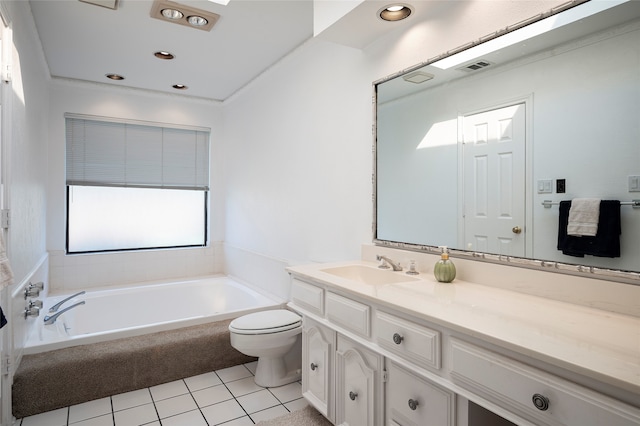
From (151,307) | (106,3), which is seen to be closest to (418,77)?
(106,3)

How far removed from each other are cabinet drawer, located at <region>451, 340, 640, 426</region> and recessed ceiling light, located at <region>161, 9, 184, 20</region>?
2496mm

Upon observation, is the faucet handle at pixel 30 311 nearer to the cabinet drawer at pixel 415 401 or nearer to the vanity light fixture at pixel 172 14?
the vanity light fixture at pixel 172 14

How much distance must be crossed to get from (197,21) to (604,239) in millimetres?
2598

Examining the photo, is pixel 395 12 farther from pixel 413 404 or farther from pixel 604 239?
pixel 413 404

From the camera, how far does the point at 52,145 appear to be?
12.4 feet

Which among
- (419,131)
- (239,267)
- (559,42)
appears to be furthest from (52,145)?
(559,42)

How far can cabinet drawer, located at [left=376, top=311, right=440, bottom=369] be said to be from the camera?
1232mm

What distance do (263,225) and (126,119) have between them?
2.01 m

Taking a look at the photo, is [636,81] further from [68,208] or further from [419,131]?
[68,208]

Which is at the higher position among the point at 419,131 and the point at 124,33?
the point at 124,33

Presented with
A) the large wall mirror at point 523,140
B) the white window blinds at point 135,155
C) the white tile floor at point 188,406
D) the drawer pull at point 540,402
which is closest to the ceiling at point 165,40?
the white window blinds at point 135,155

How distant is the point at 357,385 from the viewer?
65.2 inches

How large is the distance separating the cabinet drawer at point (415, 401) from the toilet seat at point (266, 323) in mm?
1118

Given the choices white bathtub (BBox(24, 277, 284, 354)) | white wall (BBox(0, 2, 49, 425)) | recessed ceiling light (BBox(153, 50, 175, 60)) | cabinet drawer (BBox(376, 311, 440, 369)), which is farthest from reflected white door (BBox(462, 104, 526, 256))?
recessed ceiling light (BBox(153, 50, 175, 60))
